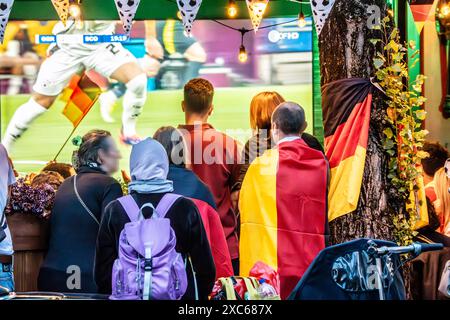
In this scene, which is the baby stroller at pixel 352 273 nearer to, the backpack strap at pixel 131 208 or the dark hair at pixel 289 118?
the backpack strap at pixel 131 208

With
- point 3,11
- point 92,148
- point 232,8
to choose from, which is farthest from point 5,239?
point 232,8

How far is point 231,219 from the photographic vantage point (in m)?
Answer: 6.41

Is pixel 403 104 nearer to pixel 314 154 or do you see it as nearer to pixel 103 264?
pixel 314 154

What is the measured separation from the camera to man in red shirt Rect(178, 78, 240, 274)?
6383 mm

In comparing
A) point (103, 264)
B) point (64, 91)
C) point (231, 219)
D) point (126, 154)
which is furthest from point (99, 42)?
point (103, 264)

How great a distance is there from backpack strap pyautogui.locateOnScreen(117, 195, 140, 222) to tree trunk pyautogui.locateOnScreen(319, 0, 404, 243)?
2266 mm

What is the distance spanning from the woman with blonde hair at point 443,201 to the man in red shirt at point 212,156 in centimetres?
204

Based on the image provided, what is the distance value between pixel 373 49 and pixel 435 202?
179 centimetres

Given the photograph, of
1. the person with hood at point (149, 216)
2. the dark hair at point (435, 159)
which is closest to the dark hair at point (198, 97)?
the person with hood at point (149, 216)

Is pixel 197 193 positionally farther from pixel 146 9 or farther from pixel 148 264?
pixel 146 9

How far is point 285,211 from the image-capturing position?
5844 millimetres

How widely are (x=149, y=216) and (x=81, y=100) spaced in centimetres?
624

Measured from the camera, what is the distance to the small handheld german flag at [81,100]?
10.7 m

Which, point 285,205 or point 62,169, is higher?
point 62,169
